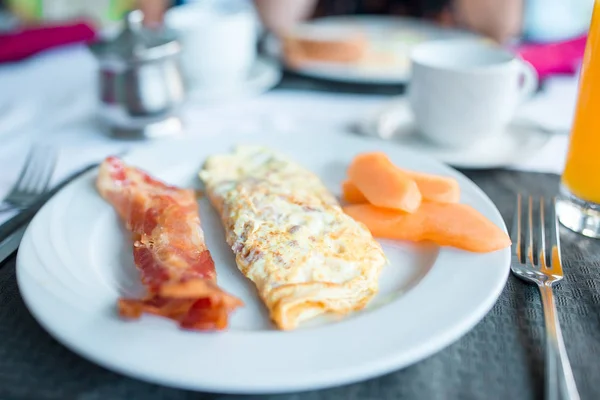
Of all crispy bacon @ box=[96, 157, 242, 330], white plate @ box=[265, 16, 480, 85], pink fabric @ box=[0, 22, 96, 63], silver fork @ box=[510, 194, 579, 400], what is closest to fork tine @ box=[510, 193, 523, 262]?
silver fork @ box=[510, 194, 579, 400]

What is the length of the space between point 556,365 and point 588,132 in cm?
45

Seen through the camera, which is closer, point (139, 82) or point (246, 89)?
point (139, 82)

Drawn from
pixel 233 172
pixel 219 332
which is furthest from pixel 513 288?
pixel 233 172

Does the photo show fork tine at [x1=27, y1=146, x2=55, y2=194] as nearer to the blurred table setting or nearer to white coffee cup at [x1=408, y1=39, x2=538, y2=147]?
the blurred table setting

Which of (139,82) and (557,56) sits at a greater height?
(139,82)

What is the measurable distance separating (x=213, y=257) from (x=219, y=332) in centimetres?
22

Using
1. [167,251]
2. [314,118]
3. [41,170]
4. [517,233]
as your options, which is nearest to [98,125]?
[41,170]

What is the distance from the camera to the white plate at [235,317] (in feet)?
1.70

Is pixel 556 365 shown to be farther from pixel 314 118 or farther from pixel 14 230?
pixel 314 118

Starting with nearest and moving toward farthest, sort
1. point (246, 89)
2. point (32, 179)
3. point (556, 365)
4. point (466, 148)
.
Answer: point (556, 365), point (32, 179), point (466, 148), point (246, 89)

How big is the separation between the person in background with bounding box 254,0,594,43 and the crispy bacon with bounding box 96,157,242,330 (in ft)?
3.79

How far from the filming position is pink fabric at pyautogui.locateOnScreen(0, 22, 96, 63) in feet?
5.74

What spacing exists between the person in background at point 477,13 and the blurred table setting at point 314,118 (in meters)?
0.11

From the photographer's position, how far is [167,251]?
0.71 metres
